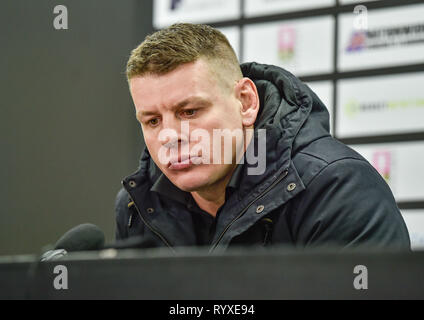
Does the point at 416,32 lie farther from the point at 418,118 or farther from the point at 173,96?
the point at 173,96

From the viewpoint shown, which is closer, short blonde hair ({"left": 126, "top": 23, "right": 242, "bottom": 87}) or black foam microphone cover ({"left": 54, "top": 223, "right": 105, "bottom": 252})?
black foam microphone cover ({"left": 54, "top": 223, "right": 105, "bottom": 252})

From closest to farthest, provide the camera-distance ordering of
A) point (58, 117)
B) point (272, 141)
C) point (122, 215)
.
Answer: point (272, 141) < point (122, 215) < point (58, 117)

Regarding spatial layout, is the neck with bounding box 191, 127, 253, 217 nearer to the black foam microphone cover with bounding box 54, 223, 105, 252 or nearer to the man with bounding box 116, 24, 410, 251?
the man with bounding box 116, 24, 410, 251

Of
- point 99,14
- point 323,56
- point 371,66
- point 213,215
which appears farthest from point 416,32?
point 213,215

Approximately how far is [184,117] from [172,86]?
0.08 m

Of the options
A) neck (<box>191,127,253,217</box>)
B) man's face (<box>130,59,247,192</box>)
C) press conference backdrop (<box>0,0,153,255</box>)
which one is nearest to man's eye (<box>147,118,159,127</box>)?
man's face (<box>130,59,247,192</box>)

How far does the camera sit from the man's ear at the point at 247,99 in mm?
1653

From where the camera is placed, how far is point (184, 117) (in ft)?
4.80

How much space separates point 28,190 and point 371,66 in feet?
6.18

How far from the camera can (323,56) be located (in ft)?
11.6

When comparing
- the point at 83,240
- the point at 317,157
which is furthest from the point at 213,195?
the point at 83,240

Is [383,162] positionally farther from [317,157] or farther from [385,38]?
[317,157]

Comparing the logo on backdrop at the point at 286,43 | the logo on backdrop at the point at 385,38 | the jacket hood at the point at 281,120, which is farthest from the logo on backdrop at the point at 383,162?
the jacket hood at the point at 281,120

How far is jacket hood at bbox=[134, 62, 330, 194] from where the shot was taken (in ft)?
5.05
